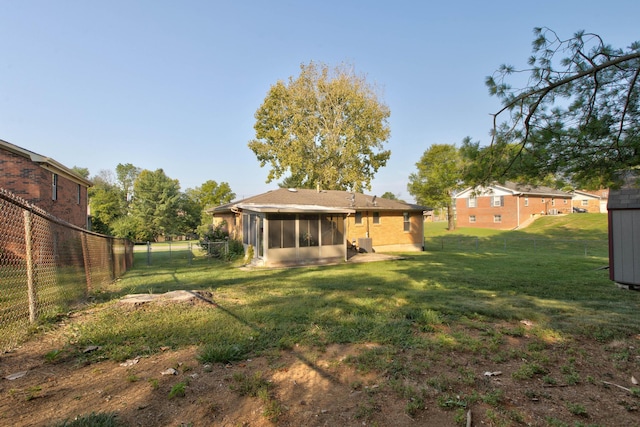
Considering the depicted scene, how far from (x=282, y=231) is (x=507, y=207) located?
32294 mm

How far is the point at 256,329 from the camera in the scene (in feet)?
16.5

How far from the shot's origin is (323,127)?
32.0m

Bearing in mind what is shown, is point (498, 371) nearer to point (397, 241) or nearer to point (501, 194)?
point (397, 241)

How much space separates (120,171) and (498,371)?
82677 mm

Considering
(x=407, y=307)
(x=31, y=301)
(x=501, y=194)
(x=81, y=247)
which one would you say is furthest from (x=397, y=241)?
(x=501, y=194)

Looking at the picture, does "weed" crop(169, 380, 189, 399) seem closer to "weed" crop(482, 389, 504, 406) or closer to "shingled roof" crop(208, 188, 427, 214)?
"weed" crop(482, 389, 504, 406)

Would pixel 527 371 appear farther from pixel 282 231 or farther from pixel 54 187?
pixel 54 187

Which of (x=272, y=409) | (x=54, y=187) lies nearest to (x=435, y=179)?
(x=54, y=187)

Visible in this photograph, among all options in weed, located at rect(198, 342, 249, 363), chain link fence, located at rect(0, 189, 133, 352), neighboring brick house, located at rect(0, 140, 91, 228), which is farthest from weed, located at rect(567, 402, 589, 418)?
neighboring brick house, located at rect(0, 140, 91, 228)

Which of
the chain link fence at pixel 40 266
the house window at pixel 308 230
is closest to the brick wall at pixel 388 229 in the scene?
the house window at pixel 308 230

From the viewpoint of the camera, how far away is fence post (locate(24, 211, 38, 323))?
4.61 metres

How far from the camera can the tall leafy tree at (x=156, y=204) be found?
138 feet

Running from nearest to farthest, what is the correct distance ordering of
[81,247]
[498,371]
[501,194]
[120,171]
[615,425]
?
1. [615,425]
2. [498,371]
3. [81,247]
4. [501,194]
5. [120,171]

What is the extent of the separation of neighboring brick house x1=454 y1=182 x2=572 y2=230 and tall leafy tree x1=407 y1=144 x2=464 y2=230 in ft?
8.21
